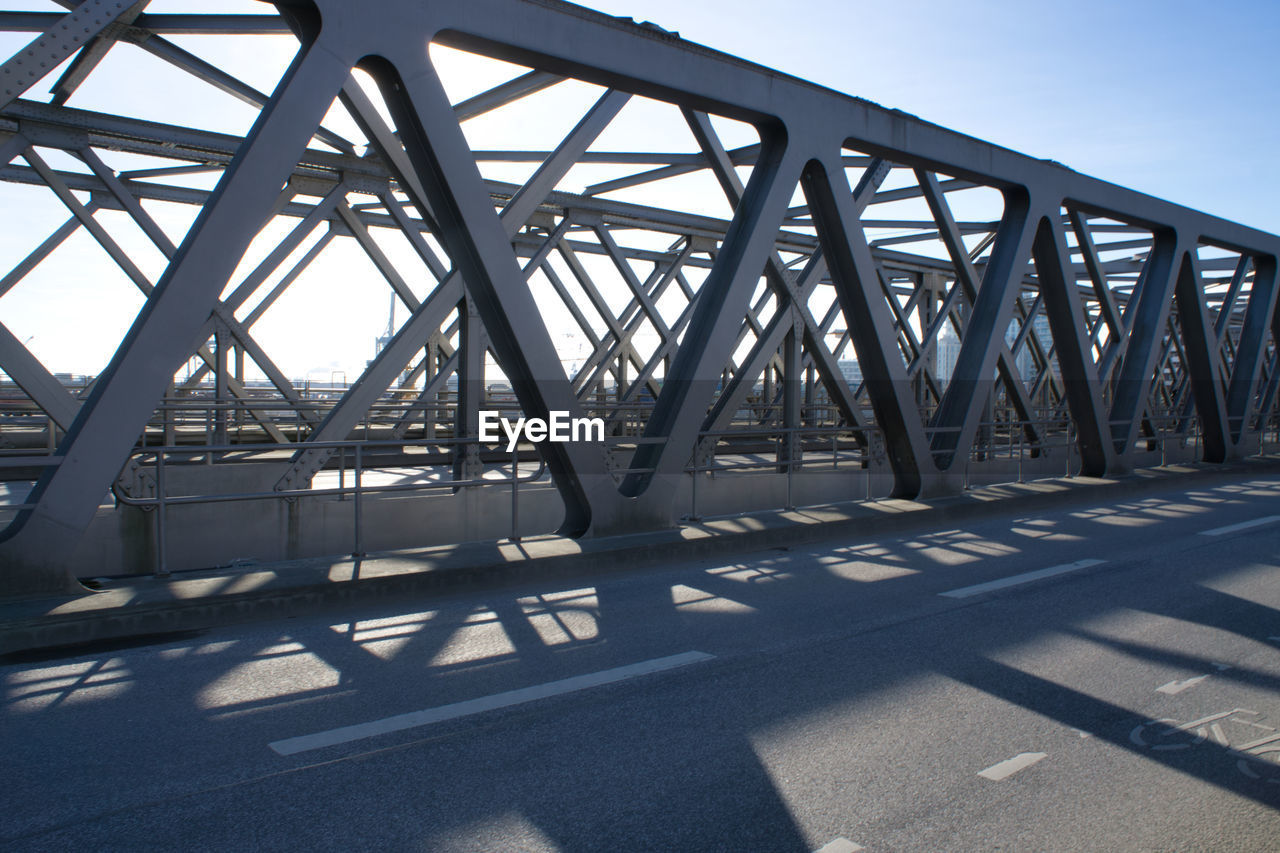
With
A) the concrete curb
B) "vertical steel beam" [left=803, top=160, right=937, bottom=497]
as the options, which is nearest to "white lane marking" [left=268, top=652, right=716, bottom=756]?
the concrete curb

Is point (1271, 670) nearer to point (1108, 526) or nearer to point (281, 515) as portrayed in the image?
point (1108, 526)

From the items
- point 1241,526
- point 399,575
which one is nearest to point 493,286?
point 399,575

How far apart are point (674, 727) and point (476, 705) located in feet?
3.40

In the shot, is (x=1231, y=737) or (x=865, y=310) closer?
(x=1231, y=737)

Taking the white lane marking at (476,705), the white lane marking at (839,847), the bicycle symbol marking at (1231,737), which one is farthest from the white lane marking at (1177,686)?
the white lane marking at (839,847)

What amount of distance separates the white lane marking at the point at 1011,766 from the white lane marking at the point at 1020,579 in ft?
10.9

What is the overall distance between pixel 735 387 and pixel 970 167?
4.46 metres

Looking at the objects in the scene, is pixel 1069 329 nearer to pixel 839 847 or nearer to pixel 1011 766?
pixel 1011 766

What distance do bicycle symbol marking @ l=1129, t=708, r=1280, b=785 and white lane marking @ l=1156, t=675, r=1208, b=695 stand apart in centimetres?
33

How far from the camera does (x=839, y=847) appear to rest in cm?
310

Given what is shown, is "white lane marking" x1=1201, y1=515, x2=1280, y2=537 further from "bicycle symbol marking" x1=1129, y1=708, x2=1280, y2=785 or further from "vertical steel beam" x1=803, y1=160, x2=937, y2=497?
"bicycle symbol marking" x1=1129, y1=708, x2=1280, y2=785

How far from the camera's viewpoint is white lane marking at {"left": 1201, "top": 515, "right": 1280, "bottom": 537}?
415 inches

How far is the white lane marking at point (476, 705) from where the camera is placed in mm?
4016

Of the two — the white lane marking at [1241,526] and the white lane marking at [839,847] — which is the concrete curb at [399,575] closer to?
the white lane marking at [1241,526]
